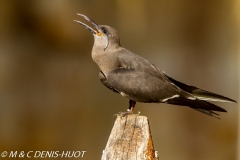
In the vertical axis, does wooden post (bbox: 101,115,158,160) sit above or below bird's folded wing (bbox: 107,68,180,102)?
below

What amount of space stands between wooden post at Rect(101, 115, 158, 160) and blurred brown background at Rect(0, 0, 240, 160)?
81.7 inches

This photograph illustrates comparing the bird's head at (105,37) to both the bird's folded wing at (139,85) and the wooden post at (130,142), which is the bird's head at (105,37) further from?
the wooden post at (130,142)

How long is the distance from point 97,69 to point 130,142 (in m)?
2.22

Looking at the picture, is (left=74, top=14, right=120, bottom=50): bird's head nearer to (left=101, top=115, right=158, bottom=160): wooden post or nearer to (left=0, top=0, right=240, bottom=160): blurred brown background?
(left=101, top=115, right=158, bottom=160): wooden post

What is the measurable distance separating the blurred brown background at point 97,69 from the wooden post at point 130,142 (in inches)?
81.7

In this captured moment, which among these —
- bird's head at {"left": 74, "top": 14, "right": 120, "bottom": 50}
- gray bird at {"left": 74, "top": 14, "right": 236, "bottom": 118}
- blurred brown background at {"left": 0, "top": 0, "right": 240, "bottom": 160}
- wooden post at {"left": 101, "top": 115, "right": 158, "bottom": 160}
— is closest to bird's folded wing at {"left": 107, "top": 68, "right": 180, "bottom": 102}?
gray bird at {"left": 74, "top": 14, "right": 236, "bottom": 118}

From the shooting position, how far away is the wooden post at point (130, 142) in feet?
6.89

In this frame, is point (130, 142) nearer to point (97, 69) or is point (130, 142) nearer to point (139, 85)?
point (139, 85)

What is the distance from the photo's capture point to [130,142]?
2129mm

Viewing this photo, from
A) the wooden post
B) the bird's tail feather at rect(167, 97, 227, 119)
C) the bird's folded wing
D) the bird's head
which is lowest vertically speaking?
the wooden post

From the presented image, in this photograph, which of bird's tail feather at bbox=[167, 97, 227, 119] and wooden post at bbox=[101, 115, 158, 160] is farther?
bird's tail feather at bbox=[167, 97, 227, 119]

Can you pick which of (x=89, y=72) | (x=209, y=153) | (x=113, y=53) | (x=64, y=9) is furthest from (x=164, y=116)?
(x=113, y=53)

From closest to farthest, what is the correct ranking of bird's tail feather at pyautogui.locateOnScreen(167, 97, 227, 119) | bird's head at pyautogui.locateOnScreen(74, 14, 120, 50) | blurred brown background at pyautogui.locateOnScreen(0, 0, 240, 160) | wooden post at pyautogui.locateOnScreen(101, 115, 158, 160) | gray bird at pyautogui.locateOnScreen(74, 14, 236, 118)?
wooden post at pyautogui.locateOnScreen(101, 115, 158, 160) → bird's tail feather at pyautogui.locateOnScreen(167, 97, 227, 119) → gray bird at pyautogui.locateOnScreen(74, 14, 236, 118) → bird's head at pyautogui.locateOnScreen(74, 14, 120, 50) → blurred brown background at pyautogui.locateOnScreen(0, 0, 240, 160)

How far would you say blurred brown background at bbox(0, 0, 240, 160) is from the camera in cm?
428
